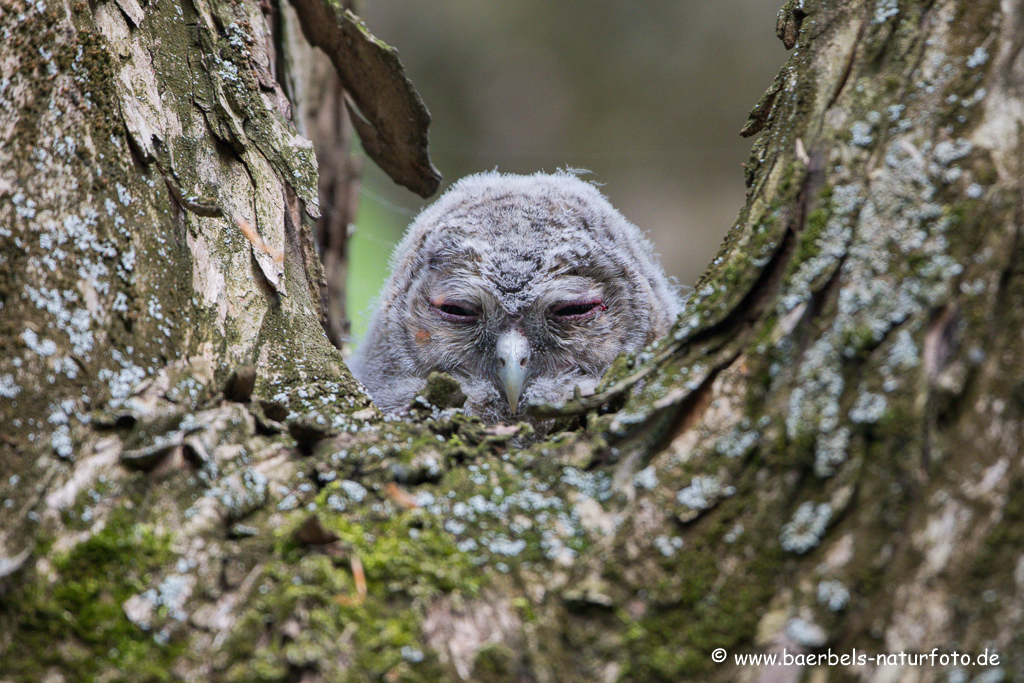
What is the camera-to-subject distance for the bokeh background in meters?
7.78

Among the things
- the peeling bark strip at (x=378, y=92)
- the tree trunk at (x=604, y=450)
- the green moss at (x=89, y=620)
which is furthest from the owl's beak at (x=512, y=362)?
the green moss at (x=89, y=620)

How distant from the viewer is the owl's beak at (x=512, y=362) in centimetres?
282

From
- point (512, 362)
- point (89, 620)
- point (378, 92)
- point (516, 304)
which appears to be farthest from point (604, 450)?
point (378, 92)

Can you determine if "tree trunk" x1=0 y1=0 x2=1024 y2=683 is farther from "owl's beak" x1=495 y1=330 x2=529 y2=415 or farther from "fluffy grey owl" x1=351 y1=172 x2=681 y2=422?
"fluffy grey owl" x1=351 y1=172 x2=681 y2=422

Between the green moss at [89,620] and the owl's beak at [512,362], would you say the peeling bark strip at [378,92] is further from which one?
the green moss at [89,620]

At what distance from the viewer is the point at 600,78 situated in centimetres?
802

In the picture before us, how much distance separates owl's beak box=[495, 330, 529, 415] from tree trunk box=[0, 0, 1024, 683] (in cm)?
132

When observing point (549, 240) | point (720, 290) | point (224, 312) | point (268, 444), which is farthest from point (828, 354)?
point (549, 240)

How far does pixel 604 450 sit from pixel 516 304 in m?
1.77

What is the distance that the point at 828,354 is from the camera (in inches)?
42.6

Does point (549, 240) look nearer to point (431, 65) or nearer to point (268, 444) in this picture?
point (268, 444)

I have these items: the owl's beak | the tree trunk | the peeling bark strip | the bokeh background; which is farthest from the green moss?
the bokeh background

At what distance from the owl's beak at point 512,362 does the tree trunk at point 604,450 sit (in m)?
1.32

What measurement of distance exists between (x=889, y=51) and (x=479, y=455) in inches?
40.5
